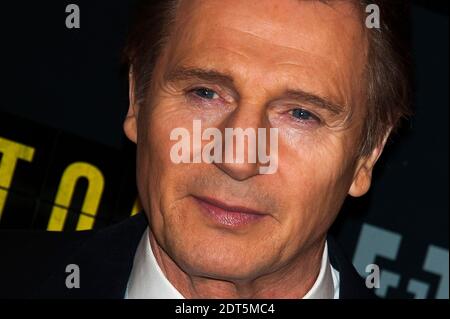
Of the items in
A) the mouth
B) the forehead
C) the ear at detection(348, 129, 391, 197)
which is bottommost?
the mouth

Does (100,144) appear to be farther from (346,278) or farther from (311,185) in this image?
(311,185)

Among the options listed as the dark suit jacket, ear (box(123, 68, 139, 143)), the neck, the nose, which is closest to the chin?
the neck

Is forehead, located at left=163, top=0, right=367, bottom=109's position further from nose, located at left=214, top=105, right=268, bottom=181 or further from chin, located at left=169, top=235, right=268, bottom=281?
chin, located at left=169, top=235, right=268, bottom=281

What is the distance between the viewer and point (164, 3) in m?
4.20

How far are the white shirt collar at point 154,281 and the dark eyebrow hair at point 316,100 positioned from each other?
0.82 meters

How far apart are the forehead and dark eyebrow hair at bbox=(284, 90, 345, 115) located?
0.04m

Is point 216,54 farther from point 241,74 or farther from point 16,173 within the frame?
point 16,173

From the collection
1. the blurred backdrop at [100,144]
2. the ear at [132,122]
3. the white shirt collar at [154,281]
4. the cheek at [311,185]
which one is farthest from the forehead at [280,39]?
the blurred backdrop at [100,144]

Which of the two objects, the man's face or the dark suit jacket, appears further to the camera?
the dark suit jacket

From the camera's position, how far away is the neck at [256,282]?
4086mm

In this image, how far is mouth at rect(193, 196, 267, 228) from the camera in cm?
367

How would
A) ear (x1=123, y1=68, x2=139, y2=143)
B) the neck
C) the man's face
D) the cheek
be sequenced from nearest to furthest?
the man's face, the cheek, the neck, ear (x1=123, y1=68, x2=139, y2=143)

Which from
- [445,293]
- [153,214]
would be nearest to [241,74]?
[153,214]

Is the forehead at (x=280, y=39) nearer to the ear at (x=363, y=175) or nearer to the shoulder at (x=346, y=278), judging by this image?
the ear at (x=363, y=175)
